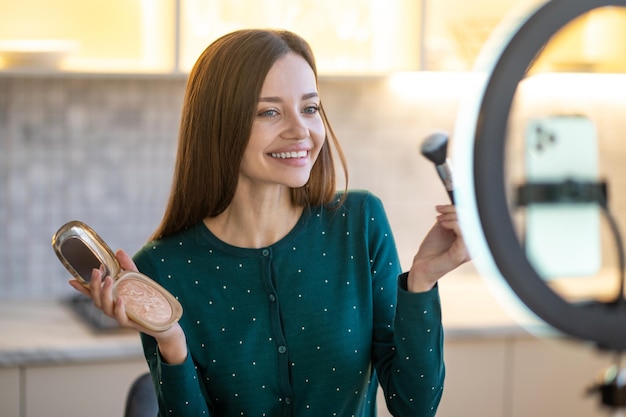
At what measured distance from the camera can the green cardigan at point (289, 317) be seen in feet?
4.53

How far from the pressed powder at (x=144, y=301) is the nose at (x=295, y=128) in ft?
1.01

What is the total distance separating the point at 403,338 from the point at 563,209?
89 cm

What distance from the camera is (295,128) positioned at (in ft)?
4.22

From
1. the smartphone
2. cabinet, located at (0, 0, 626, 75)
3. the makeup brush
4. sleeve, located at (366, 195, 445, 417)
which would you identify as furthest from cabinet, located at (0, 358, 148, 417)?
the smartphone

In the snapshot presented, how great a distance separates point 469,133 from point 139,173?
7.90 feet

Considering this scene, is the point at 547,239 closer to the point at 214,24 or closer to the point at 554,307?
the point at 554,307

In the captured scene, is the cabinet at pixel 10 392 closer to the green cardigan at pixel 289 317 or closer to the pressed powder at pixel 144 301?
the green cardigan at pixel 289 317

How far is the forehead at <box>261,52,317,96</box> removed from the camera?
1303 mm

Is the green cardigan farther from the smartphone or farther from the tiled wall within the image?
the tiled wall

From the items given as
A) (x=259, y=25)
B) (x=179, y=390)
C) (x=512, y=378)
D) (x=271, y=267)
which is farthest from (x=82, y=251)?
(x=512, y=378)

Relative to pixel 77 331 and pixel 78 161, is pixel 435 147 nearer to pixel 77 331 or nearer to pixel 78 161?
pixel 77 331

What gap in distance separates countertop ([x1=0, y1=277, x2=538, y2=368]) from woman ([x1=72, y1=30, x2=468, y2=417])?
615mm

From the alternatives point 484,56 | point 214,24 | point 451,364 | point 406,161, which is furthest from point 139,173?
point 484,56

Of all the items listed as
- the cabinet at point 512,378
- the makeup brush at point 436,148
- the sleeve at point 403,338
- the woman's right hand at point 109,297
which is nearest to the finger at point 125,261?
the woman's right hand at point 109,297
